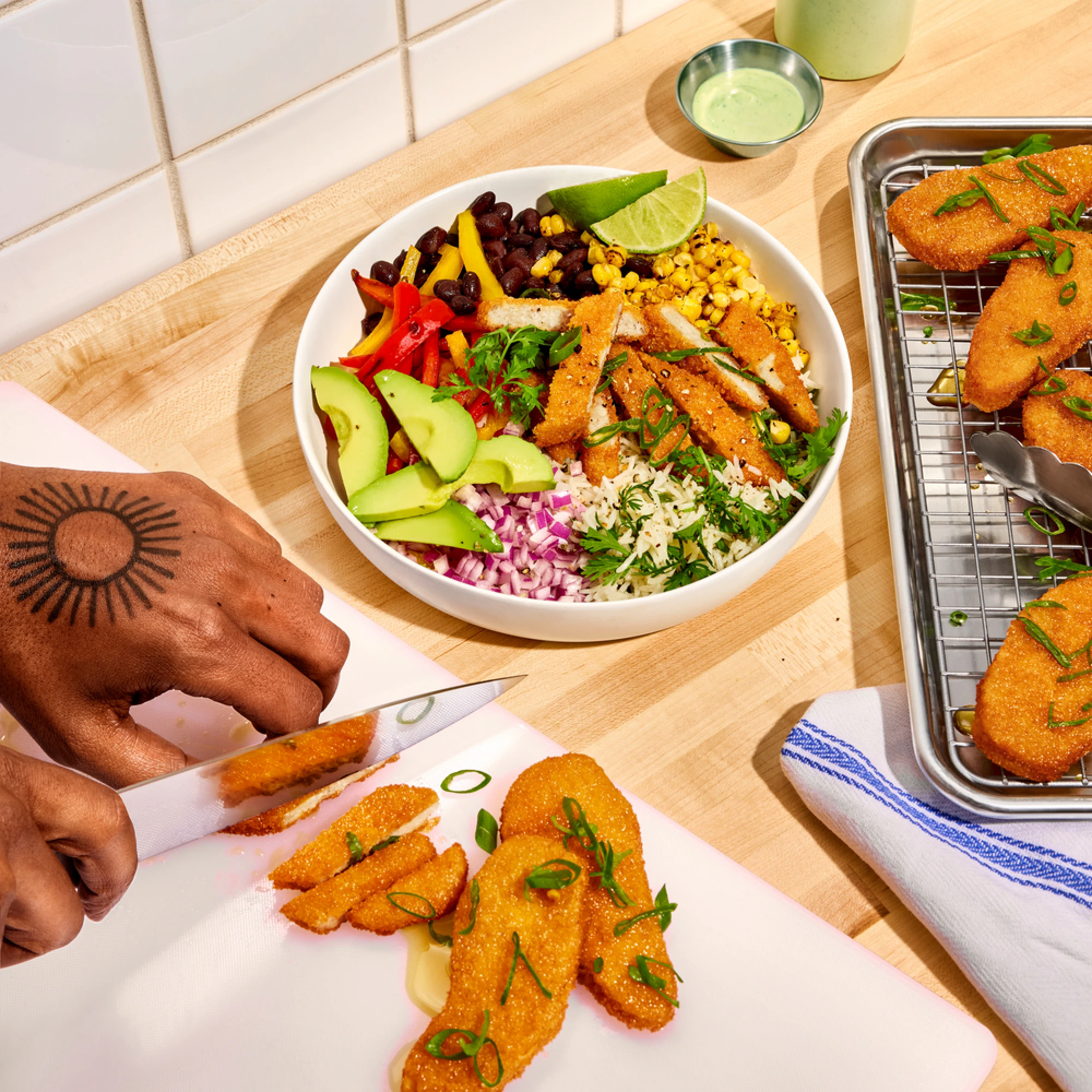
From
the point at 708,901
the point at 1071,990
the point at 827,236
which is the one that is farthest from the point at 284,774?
the point at 827,236

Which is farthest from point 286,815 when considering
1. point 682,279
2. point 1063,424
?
point 1063,424

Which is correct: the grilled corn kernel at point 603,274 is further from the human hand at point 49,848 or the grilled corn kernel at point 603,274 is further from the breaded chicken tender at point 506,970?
the human hand at point 49,848

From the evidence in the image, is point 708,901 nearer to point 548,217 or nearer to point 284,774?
point 284,774

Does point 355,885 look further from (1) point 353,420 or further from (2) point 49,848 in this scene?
(1) point 353,420

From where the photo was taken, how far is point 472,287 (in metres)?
1.61

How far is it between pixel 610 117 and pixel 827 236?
46 cm

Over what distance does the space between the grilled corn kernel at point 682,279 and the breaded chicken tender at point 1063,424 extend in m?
0.53

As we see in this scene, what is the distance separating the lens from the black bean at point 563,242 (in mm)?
1681

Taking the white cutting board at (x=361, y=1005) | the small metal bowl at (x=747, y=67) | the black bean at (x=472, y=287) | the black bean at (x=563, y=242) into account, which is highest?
the small metal bowl at (x=747, y=67)

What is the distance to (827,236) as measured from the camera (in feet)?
6.07

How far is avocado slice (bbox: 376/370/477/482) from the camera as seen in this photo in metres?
1.43

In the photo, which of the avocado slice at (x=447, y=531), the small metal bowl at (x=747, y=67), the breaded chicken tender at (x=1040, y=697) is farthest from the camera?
the small metal bowl at (x=747, y=67)

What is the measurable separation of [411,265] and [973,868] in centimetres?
115

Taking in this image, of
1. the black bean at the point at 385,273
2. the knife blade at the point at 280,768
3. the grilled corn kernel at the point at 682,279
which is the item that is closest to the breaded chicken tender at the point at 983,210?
the grilled corn kernel at the point at 682,279
